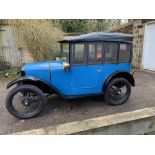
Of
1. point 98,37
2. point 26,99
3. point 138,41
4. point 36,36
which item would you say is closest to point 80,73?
point 98,37

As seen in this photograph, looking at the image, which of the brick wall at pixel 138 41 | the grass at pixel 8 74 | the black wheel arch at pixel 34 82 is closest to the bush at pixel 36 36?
the grass at pixel 8 74

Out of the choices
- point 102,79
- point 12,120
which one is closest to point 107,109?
point 102,79

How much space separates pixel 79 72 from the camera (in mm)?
3277

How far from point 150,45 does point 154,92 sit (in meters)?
3.38

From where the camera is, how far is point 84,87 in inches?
134

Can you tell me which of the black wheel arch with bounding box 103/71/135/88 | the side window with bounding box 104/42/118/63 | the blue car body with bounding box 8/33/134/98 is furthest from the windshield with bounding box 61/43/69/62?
the black wheel arch with bounding box 103/71/135/88

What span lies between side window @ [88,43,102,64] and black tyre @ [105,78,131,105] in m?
0.63

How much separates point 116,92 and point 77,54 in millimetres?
1353

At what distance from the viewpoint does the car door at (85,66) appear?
10.5ft

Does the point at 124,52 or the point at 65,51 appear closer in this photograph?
the point at 65,51

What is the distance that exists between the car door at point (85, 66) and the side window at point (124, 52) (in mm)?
533

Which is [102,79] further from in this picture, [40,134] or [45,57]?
[45,57]

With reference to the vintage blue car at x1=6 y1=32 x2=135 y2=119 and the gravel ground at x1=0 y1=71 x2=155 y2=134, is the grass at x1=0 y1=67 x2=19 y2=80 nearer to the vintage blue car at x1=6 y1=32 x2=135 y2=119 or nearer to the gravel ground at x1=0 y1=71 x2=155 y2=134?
the gravel ground at x1=0 y1=71 x2=155 y2=134

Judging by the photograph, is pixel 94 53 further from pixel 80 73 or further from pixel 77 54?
pixel 80 73
